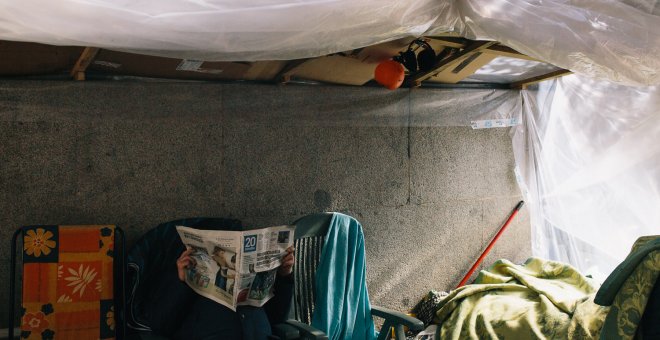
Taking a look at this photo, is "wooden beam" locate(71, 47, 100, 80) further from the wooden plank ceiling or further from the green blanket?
the green blanket

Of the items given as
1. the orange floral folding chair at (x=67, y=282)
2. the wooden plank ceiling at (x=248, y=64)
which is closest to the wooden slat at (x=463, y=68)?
the wooden plank ceiling at (x=248, y=64)

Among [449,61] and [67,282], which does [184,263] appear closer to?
[67,282]

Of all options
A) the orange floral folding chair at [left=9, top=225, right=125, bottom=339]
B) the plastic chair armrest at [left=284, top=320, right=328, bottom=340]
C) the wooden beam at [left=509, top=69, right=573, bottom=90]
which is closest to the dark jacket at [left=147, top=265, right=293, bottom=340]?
the plastic chair armrest at [left=284, top=320, right=328, bottom=340]

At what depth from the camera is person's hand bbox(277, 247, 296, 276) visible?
2676 millimetres

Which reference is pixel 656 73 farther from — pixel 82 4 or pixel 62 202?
pixel 62 202

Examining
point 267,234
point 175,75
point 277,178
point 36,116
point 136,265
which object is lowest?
point 136,265

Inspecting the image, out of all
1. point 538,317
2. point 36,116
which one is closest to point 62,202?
point 36,116

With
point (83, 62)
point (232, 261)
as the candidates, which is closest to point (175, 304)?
point (232, 261)

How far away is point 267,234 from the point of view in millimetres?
2438

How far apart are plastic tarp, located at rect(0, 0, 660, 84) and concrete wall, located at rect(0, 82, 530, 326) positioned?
0.94 metres

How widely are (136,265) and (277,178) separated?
96 cm

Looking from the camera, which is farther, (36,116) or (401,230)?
(401,230)

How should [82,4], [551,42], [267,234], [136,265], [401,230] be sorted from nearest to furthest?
[82,4] → [551,42] → [267,234] → [136,265] → [401,230]

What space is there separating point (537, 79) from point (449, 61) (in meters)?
1.01
